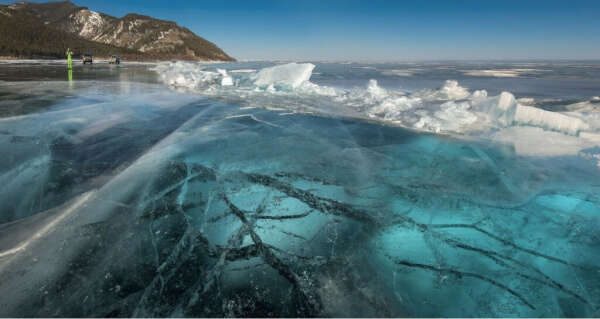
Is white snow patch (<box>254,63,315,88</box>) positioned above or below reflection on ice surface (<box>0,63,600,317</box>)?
above

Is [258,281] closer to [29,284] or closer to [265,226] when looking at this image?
[265,226]

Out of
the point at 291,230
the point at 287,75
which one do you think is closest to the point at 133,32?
the point at 287,75

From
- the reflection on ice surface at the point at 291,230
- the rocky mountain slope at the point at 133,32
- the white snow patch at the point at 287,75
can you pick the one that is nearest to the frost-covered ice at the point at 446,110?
the white snow patch at the point at 287,75

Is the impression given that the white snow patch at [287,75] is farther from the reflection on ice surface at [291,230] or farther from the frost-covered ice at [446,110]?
the reflection on ice surface at [291,230]

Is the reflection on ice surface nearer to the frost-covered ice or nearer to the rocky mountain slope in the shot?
the frost-covered ice

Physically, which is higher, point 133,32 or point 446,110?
point 133,32

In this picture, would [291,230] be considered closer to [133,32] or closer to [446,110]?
[446,110]

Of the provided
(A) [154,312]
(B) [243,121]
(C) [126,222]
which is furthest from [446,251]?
(B) [243,121]

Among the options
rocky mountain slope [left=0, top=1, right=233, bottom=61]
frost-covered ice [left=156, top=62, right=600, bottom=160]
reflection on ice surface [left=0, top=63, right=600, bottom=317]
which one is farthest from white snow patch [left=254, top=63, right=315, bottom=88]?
rocky mountain slope [left=0, top=1, right=233, bottom=61]
